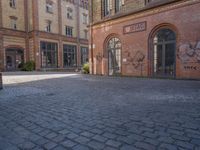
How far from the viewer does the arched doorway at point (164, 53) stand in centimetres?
1220

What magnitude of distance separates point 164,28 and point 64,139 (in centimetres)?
1195

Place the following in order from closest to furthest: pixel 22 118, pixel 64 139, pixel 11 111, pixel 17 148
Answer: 1. pixel 17 148
2. pixel 64 139
3. pixel 22 118
4. pixel 11 111

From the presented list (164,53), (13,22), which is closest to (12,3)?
(13,22)

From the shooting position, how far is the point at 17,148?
101 inches

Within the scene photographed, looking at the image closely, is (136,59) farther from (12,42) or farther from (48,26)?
(12,42)

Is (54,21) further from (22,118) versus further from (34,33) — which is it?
(22,118)

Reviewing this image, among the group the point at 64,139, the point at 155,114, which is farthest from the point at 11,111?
the point at 155,114

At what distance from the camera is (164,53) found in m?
12.6

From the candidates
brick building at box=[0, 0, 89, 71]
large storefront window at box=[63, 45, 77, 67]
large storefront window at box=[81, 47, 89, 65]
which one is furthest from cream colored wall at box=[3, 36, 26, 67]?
large storefront window at box=[81, 47, 89, 65]

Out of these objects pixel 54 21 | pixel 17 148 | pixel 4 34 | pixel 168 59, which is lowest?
pixel 17 148

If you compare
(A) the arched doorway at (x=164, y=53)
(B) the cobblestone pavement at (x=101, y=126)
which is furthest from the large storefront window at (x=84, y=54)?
(B) the cobblestone pavement at (x=101, y=126)

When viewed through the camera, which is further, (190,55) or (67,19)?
(67,19)

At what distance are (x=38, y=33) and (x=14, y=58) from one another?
5267mm

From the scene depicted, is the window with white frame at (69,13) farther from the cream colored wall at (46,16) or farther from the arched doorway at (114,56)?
the arched doorway at (114,56)
